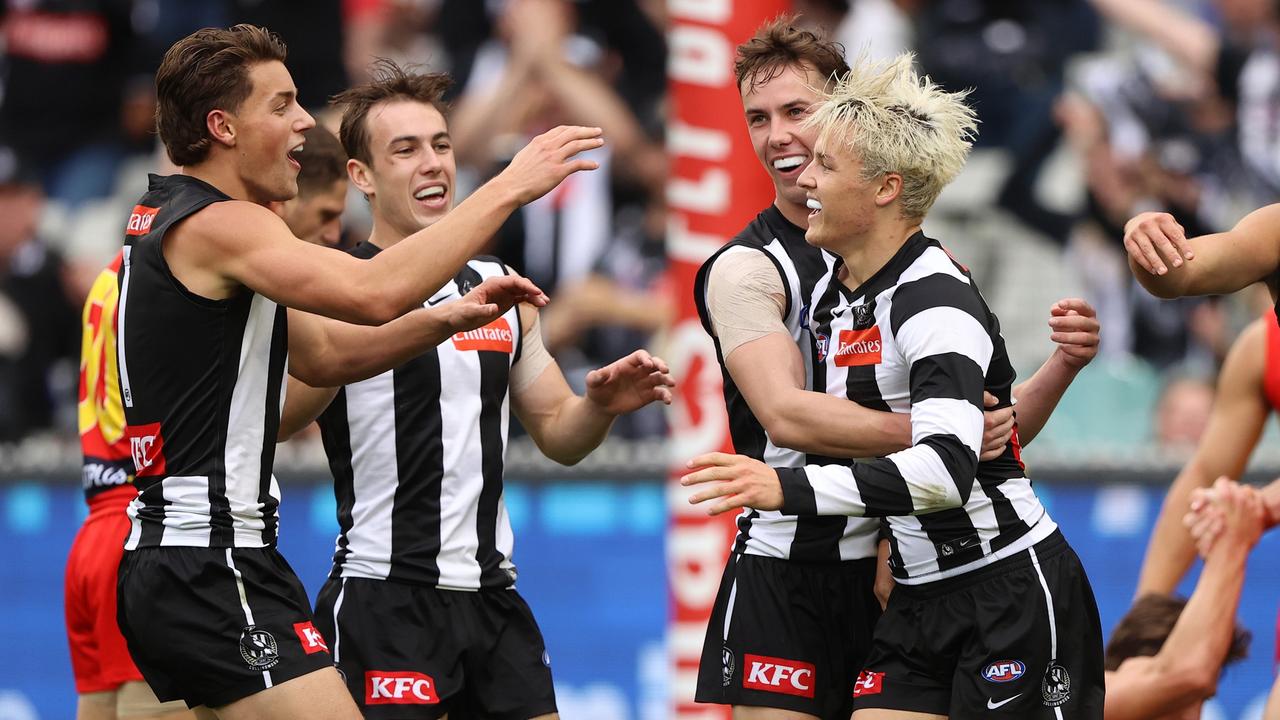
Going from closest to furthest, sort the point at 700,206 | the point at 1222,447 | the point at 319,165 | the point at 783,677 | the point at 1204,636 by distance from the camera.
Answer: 1. the point at 783,677
2. the point at 1204,636
3. the point at 319,165
4. the point at 700,206
5. the point at 1222,447

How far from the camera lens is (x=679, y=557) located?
600cm

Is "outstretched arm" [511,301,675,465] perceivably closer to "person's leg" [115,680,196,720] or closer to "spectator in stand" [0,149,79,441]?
"person's leg" [115,680,196,720]

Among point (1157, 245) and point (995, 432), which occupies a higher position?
point (1157, 245)

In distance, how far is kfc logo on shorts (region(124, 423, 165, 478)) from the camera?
13.9 ft

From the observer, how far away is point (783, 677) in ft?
14.9

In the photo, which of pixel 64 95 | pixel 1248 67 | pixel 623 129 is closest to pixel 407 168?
pixel 623 129

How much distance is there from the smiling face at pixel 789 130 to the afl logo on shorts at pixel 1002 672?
54.3 inches

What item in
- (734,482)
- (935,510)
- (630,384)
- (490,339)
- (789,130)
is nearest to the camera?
(734,482)

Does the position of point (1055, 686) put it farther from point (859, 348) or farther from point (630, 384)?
point (630, 384)

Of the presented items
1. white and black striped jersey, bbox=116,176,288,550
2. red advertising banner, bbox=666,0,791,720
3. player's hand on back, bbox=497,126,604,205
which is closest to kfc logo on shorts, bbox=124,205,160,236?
white and black striped jersey, bbox=116,176,288,550

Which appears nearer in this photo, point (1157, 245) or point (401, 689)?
point (1157, 245)

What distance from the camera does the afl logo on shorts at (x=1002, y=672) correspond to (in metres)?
4.11

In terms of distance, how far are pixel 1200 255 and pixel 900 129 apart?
2.74 ft

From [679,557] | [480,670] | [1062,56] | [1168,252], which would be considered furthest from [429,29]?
[1168,252]
